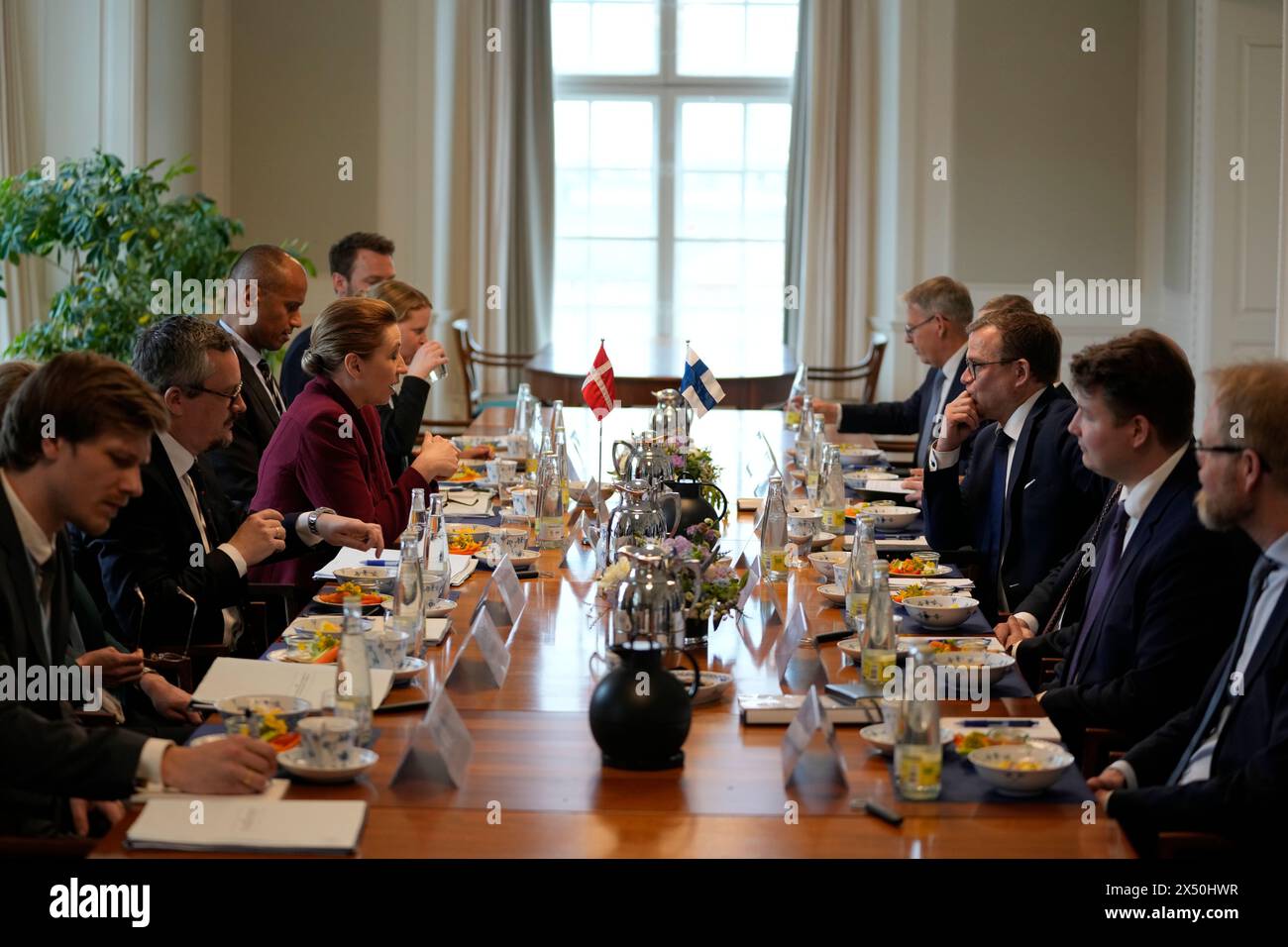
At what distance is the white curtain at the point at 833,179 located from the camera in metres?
9.11

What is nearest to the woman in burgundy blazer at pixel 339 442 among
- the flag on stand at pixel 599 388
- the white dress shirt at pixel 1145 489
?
the flag on stand at pixel 599 388

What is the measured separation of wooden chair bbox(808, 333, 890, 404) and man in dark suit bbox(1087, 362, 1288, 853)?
592 cm

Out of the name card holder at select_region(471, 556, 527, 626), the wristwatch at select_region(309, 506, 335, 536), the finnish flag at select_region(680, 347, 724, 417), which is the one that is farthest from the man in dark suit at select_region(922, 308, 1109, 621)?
the wristwatch at select_region(309, 506, 335, 536)

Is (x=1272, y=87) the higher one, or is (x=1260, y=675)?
(x=1272, y=87)

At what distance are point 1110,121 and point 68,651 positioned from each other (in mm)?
7321

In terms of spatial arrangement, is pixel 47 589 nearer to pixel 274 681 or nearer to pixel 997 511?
pixel 274 681

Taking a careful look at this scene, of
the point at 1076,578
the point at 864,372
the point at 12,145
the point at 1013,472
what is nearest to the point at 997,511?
the point at 1013,472

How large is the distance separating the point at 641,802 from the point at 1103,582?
4.23 ft

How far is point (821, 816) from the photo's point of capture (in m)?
2.09

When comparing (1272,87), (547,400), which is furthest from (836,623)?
(1272,87)

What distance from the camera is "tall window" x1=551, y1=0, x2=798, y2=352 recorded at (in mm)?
9727

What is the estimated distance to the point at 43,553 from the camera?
7.82ft

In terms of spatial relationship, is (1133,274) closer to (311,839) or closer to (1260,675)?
(1260,675)

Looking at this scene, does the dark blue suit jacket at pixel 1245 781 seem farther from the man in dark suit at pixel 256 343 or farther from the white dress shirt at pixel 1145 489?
the man in dark suit at pixel 256 343
